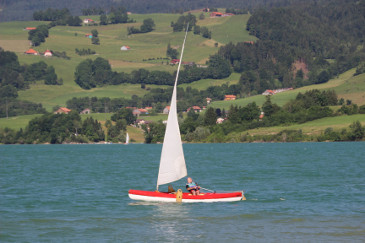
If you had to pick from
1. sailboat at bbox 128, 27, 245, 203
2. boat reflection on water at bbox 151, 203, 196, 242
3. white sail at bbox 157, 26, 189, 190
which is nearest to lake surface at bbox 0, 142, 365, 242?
boat reflection on water at bbox 151, 203, 196, 242

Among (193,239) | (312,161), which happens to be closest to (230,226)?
(193,239)

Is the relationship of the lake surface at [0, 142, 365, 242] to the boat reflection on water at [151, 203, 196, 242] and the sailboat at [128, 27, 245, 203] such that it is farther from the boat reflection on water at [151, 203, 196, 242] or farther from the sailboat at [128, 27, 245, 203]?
the sailboat at [128, 27, 245, 203]

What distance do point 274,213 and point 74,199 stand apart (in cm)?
2045

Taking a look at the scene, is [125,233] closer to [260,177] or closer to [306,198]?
[306,198]

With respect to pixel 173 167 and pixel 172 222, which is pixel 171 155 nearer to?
pixel 173 167

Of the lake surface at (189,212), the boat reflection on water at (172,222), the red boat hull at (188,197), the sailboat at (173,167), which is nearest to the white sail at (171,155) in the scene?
the sailboat at (173,167)

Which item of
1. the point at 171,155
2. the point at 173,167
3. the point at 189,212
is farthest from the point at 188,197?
the point at 171,155

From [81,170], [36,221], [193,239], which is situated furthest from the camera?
[81,170]

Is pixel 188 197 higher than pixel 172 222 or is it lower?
higher

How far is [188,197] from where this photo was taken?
5397 centimetres

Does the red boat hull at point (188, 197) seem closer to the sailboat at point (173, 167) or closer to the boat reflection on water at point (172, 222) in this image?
the sailboat at point (173, 167)

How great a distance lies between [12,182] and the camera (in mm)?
82125

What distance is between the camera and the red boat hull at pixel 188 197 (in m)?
54.2

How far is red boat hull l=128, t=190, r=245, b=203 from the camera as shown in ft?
178
